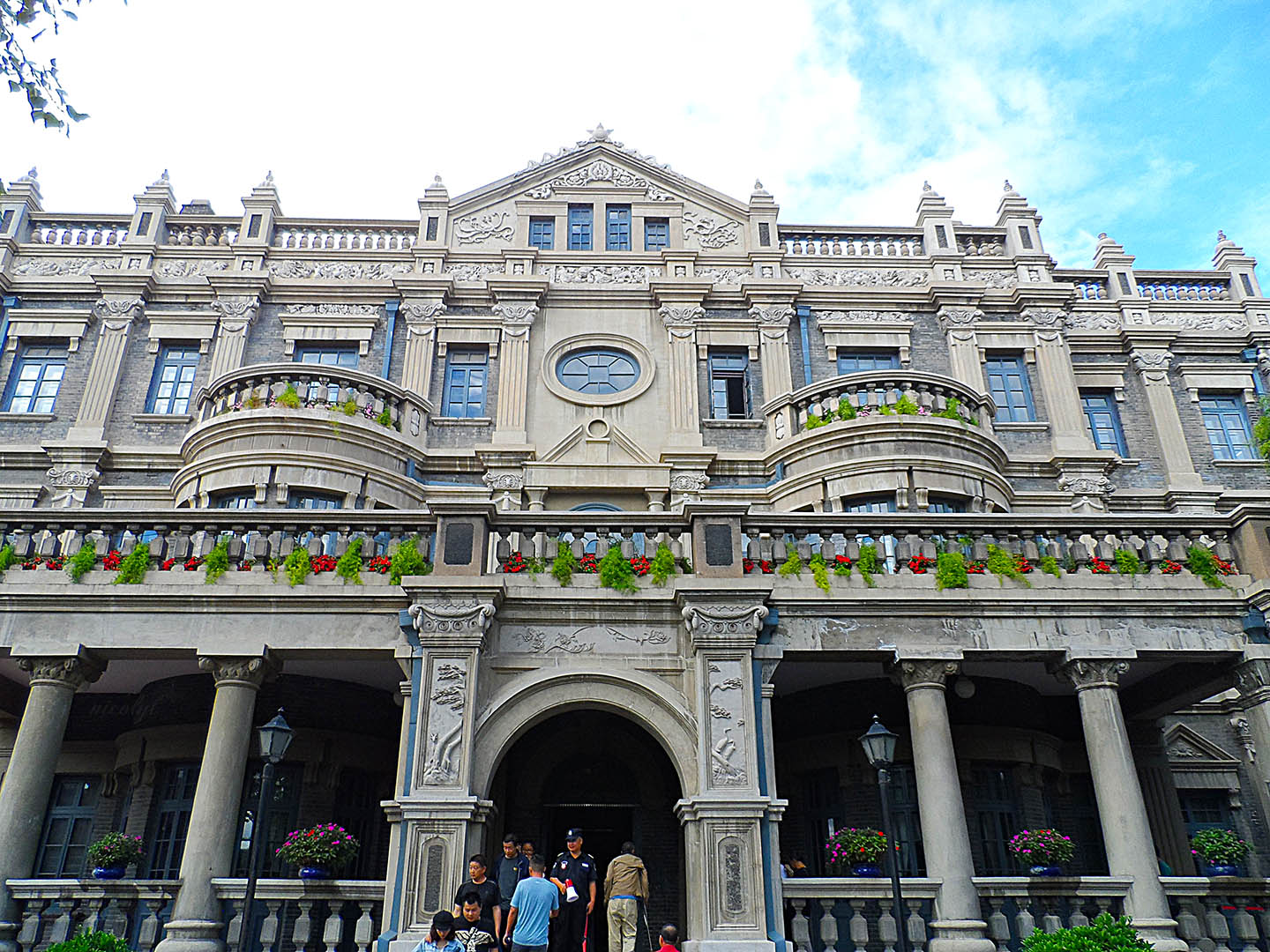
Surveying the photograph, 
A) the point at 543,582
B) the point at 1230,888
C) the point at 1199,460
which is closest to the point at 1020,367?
the point at 1199,460

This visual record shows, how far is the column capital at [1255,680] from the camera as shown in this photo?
14.1 metres

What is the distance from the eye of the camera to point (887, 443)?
2031 centimetres

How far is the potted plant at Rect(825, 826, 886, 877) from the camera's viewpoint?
46.1ft

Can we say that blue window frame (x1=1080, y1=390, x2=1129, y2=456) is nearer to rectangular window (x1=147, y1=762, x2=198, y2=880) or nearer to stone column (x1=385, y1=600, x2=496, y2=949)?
stone column (x1=385, y1=600, x2=496, y2=949)

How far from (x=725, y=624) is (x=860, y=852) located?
153 inches

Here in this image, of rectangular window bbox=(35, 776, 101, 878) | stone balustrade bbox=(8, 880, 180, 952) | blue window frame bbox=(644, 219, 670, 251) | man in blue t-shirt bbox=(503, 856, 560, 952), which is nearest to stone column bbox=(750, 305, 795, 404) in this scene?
blue window frame bbox=(644, 219, 670, 251)

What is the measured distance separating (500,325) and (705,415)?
223 inches

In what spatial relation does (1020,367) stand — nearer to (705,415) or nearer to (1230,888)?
(705,415)

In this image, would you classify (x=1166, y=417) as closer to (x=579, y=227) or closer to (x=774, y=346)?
(x=774, y=346)

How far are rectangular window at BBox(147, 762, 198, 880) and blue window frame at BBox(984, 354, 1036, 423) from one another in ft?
63.7

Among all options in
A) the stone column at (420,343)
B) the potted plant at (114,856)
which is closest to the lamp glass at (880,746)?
the potted plant at (114,856)

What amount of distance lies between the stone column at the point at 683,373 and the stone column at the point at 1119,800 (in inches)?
408

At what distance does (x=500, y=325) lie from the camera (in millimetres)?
24281

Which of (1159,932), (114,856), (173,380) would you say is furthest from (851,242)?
(114,856)
